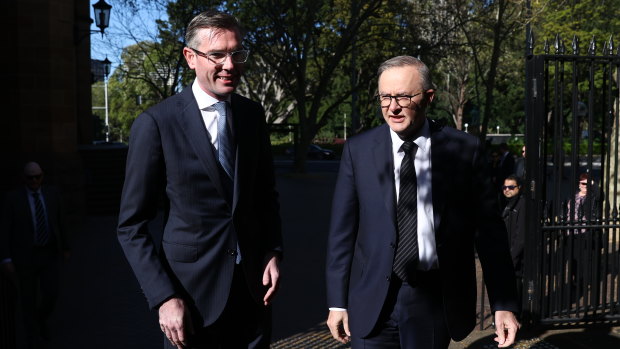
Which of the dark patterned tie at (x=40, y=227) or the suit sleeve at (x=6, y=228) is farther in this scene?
the dark patterned tie at (x=40, y=227)

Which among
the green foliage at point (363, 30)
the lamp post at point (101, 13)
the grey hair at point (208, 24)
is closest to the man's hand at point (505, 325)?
the grey hair at point (208, 24)

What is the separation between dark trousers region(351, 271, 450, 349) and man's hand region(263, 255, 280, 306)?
504 millimetres

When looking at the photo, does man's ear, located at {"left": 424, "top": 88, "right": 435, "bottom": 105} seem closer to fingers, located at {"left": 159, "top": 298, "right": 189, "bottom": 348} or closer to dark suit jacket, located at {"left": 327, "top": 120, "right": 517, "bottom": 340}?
dark suit jacket, located at {"left": 327, "top": 120, "right": 517, "bottom": 340}

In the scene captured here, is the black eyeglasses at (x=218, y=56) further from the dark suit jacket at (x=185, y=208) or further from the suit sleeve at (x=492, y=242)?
the suit sleeve at (x=492, y=242)

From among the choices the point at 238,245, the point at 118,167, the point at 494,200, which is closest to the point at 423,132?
the point at 494,200

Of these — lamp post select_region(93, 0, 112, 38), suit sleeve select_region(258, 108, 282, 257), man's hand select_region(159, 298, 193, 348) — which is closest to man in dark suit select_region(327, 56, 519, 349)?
suit sleeve select_region(258, 108, 282, 257)

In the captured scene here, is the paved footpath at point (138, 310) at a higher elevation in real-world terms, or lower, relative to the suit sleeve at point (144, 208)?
lower

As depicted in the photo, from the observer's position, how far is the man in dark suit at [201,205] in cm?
277

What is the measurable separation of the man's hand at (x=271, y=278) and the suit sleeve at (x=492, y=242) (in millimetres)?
909

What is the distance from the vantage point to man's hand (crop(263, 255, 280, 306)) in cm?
303

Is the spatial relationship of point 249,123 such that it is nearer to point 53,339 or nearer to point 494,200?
point 494,200

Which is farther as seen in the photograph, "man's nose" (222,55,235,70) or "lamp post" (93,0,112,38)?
"lamp post" (93,0,112,38)

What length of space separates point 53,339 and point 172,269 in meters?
4.70

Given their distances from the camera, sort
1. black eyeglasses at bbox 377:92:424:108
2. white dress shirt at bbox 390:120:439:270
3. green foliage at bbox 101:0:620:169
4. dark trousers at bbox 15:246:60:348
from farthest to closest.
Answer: green foliage at bbox 101:0:620:169
dark trousers at bbox 15:246:60:348
white dress shirt at bbox 390:120:439:270
black eyeglasses at bbox 377:92:424:108
